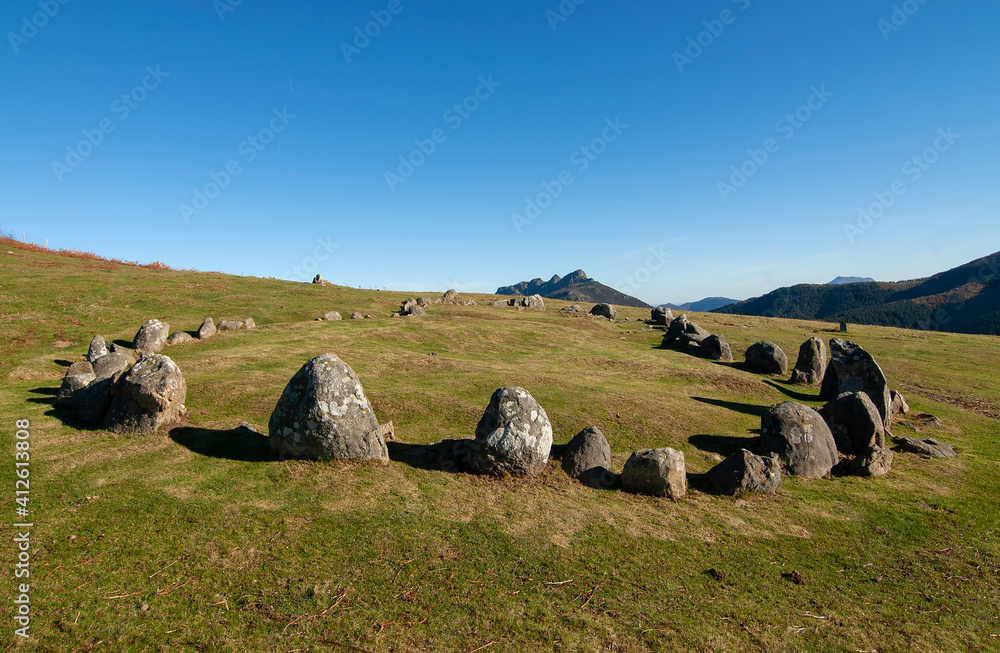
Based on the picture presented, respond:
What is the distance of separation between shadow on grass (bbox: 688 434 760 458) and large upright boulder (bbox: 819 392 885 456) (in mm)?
2777

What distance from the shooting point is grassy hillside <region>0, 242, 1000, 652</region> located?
23.3 ft

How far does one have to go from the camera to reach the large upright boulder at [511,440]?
12945 mm

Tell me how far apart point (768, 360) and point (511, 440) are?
25702 millimetres

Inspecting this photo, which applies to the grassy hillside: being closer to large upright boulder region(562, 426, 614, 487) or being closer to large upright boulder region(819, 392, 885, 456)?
large upright boulder region(562, 426, 614, 487)

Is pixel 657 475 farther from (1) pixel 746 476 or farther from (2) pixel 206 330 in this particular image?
(2) pixel 206 330

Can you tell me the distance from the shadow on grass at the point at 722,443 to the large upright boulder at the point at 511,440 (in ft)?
24.2

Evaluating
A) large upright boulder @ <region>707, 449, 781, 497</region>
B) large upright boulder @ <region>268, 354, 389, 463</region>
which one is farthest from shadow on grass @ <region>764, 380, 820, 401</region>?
large upright boulder @ <region>268, 354, 389, 463</region>

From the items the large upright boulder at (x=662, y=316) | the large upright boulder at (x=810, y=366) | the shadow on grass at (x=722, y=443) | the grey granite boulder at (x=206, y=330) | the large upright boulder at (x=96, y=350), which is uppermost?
the large upright boulder at (x=662, y=316)

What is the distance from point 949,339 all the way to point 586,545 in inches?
2316

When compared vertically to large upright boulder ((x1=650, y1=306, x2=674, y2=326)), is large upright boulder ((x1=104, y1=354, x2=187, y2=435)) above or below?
below

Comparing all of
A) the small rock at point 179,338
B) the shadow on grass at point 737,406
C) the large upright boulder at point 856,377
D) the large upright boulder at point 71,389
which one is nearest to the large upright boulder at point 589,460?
the shadow on grass at point 737,406

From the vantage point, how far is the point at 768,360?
31.5m

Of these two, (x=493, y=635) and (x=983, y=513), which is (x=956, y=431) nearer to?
(x=983, y=513)

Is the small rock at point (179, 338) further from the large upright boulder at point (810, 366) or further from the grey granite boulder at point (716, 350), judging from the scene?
the large upright boulder at point (810, 366)
